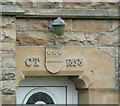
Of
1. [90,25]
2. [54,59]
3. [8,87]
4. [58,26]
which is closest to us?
[8,87]

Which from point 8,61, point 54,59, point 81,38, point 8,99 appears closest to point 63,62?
point 54,59

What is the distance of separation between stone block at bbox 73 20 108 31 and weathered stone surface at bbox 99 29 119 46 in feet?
0.22

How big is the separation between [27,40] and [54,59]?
0.37 m

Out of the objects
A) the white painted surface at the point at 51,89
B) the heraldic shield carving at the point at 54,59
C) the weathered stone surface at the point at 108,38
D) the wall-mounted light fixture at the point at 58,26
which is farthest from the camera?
the white painted surface at the point at 51,89

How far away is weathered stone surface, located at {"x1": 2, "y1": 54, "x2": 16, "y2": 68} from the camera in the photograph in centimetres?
641

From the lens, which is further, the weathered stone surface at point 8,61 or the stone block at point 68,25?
the stone block at point 68,25

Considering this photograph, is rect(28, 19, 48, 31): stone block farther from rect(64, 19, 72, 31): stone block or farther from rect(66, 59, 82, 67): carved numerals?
rect(66, 59, 82, 67): carved numerals

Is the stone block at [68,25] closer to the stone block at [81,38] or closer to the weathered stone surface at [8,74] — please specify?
the stone block at [81,38]

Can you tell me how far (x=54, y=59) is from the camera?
22.2 feet

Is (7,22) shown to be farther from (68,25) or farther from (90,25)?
(90,25)

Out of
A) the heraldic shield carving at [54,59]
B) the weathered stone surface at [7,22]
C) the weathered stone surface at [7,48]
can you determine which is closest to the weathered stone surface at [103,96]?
the heraldic shield carving at [54,59]

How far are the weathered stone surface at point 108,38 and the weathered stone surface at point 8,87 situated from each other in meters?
1.16

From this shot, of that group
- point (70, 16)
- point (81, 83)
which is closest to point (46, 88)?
point (81, 83)

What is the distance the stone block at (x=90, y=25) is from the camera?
22.5 feet
